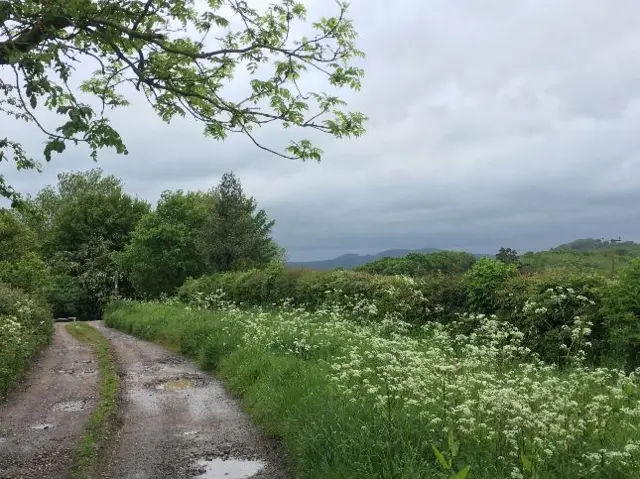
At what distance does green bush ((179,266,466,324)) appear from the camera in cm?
1430

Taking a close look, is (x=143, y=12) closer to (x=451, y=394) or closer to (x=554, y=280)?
(x=451, y=394)

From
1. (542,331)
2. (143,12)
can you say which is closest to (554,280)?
(542,331)

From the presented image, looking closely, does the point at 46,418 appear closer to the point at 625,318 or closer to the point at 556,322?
the point at 556,322

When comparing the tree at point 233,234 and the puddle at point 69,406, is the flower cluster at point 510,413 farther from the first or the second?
the tree at point 233,234

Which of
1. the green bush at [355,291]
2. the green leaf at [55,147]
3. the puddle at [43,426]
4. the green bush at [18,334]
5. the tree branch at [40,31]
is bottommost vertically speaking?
the puddle at [43,426]

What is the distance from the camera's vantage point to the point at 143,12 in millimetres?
6484

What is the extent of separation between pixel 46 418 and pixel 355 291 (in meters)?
9.52

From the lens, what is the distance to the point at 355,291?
17.0 m

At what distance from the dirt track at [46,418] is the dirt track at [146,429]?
0.05ft

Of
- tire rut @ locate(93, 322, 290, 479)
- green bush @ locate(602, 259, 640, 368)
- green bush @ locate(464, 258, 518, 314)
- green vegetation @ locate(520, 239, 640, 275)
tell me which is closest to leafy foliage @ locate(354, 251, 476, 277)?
green vegetation @ locate(520, 239, 640, 275)

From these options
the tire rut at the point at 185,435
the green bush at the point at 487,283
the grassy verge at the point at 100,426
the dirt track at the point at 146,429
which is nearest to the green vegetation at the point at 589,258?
the green bush at the point at 487,283

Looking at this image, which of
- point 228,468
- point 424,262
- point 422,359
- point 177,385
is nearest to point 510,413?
point 422,359

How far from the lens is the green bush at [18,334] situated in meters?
11.9

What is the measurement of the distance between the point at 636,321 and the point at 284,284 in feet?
46.0
